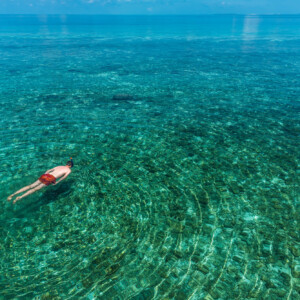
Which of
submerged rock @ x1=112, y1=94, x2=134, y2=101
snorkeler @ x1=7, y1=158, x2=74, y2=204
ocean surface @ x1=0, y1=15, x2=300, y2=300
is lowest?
submerged rock @ x1=112, y1=94, x2=134, y2=101

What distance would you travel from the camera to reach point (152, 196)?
1241 centimetres

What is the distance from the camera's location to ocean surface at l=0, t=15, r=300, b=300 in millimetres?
8555

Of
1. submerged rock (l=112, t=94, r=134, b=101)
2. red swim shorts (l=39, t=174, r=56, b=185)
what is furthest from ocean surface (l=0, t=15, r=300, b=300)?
red swim shorts (l=39, t=174, r=56, b=185)

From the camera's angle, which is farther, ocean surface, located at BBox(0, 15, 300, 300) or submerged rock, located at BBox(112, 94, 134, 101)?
submerged rock, located at BBox(112, 94, 134, 101)

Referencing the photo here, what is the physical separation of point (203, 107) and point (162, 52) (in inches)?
1400

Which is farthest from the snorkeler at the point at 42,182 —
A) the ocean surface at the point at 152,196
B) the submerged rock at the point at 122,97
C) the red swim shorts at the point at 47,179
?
the submerged rock at the point at 122,97

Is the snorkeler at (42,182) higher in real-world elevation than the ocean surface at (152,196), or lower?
higher

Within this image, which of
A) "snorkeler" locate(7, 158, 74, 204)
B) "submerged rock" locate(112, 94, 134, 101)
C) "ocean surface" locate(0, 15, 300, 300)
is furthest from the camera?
"submerged rock" locate(112, 94, 134, 101)

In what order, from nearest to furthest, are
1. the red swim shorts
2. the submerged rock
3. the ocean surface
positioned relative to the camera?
1. the ocean surface
2. the red swim shorts
3. the submerged rock

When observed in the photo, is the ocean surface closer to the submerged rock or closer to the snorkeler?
the submerged rock

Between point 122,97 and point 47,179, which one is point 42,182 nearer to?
point 47,179

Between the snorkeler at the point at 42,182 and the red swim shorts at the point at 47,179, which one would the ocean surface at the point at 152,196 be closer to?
the snorkeler at the point at 42,182

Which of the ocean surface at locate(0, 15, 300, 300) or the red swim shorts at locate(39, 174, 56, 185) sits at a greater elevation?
the red swim shorts at locate(39, 174, 56, 185)

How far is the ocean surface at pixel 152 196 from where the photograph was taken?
855cm
